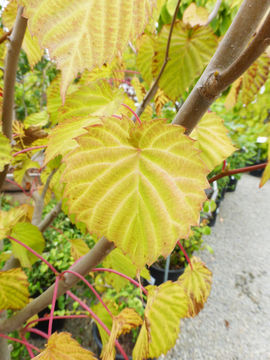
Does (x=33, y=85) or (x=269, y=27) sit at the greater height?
(x=33, y=85)

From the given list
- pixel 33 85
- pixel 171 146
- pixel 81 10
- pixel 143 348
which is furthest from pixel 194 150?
pixel 33 85

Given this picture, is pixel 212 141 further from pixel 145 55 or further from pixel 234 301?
pixel 234 301

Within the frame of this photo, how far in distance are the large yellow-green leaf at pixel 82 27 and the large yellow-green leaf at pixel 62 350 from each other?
0.31 m

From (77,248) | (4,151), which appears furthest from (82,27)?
(77,248)

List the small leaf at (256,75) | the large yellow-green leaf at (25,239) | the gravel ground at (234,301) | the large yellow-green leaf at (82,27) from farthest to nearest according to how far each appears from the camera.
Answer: the gravel ground at (234,301)
the large yellow-green leaf at (25,239)
the small leaf at (256,75)
the large yellow-green leaf at (82,27)

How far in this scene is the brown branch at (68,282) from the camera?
0.30m

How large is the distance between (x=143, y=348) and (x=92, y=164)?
0.91 feet

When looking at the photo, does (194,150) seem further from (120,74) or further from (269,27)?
(120,74)

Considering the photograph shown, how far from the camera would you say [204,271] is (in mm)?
483

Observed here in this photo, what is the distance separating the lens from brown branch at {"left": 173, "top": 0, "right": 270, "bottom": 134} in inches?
6.8

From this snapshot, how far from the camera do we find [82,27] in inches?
5.4

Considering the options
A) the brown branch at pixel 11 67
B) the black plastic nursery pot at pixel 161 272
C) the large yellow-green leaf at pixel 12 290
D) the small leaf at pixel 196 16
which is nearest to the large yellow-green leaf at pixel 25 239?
the large yellow-green leaf at pixel 12 290

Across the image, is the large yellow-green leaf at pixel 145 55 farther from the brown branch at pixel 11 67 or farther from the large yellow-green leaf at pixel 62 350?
the large yellow-green leaf at pixel 62 350

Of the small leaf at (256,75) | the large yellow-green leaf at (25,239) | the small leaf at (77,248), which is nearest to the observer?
the small leaf at (256,75)
